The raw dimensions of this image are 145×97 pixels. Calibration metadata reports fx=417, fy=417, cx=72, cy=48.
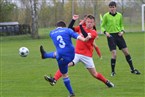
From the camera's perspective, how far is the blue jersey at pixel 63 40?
873cm

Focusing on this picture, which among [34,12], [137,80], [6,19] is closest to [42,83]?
[137,80]

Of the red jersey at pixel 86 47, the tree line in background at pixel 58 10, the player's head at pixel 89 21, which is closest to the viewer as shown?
the player's head at pixel 89 21

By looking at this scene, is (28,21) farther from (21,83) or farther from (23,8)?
(21,83)

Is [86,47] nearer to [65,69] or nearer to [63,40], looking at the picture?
[65,69]

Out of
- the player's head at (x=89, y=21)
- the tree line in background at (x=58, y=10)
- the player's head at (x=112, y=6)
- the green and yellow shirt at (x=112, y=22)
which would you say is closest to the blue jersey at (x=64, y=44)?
the player's head at (x=89, y=21)

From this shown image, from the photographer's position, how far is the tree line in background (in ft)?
161

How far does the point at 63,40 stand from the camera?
8.74m

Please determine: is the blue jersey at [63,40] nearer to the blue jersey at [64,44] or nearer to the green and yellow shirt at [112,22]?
the blue jersey at [64,44]

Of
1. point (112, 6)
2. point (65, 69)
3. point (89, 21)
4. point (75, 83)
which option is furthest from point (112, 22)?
point (65, 69)

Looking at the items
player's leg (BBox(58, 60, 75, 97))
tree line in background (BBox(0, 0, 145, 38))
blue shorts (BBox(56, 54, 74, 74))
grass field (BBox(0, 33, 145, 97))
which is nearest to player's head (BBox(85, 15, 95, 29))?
blue shorts (BBox(56, 54, 74, 74))

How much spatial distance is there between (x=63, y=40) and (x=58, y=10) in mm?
44845

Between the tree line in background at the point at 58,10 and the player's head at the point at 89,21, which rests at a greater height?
the player's head at the point at 89,21

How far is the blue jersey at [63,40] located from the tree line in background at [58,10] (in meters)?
39.1

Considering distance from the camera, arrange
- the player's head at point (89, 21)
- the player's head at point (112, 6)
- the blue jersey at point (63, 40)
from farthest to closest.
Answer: the player's head at point (112, 6)
the player's head at point (89, 21)
the blue jersey at point (63, 40)
